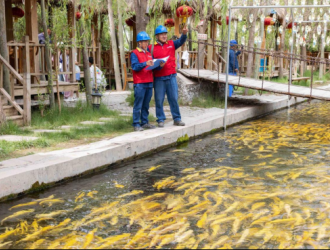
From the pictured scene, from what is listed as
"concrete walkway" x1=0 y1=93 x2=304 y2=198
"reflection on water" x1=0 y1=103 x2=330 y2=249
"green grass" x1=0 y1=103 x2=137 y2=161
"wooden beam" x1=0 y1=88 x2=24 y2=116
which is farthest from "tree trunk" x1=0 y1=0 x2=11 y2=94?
"reflection on water" x1=0 y1=103 x2=330 y2=249

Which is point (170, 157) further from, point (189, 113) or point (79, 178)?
point (189, 113)

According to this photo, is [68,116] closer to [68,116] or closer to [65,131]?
[68,116]

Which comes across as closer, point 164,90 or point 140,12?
point 164,90

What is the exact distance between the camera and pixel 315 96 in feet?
40.7

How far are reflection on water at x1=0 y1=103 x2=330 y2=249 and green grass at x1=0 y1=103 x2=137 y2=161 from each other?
1302 millimetres

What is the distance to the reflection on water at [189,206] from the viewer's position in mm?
4590

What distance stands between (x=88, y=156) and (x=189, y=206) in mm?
2206

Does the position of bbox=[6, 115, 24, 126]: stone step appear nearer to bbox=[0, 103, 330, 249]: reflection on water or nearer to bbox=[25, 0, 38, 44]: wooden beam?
bbox=[0, 103, 330, 249]: reflection on water

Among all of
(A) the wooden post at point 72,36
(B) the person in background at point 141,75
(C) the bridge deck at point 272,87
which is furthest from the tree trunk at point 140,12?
(C) the bridge deck at point 272,87

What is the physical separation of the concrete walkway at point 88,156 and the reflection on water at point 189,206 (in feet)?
0.74

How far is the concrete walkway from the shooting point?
20.2ft

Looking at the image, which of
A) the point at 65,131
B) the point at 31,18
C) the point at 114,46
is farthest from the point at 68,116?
the point at 114,46

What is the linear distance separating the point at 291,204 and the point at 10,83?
7225 mm

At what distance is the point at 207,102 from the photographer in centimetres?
1441
